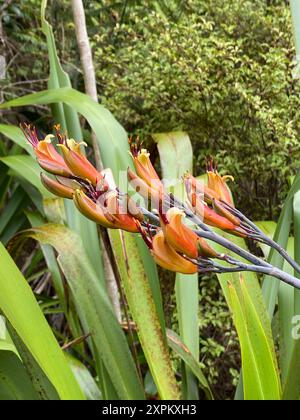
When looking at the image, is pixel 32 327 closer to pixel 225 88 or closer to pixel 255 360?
pixel 255 360

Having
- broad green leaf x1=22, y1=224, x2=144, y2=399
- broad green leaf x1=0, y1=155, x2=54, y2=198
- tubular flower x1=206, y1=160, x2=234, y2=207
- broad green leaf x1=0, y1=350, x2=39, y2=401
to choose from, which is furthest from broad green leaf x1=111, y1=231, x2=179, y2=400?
tubular flower x1=206, y1=160, x2=234, y2=207

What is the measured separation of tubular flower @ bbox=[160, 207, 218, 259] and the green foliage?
94 cm

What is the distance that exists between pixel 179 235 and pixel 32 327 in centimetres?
39

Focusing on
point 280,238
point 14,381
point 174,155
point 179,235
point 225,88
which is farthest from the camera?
point 225,88

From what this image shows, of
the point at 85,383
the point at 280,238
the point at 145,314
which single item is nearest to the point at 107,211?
the point at 145,314

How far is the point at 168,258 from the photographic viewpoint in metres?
0.35

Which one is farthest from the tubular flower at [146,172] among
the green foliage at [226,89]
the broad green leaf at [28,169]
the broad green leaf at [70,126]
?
the green foliage at [226,89]

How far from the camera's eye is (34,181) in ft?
3.55

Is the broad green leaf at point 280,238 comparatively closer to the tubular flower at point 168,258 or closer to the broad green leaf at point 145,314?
the broad green leaf at point 145,314

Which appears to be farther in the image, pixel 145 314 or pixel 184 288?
pixel 184 288

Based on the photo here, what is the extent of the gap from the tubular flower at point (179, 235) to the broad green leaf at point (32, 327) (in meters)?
0.37

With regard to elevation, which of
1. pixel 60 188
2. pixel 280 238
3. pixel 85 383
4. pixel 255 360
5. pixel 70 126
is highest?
pixel 70 126

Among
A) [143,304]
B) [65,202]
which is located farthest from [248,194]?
[143,304]

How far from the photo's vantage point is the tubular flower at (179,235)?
1.11 ft
